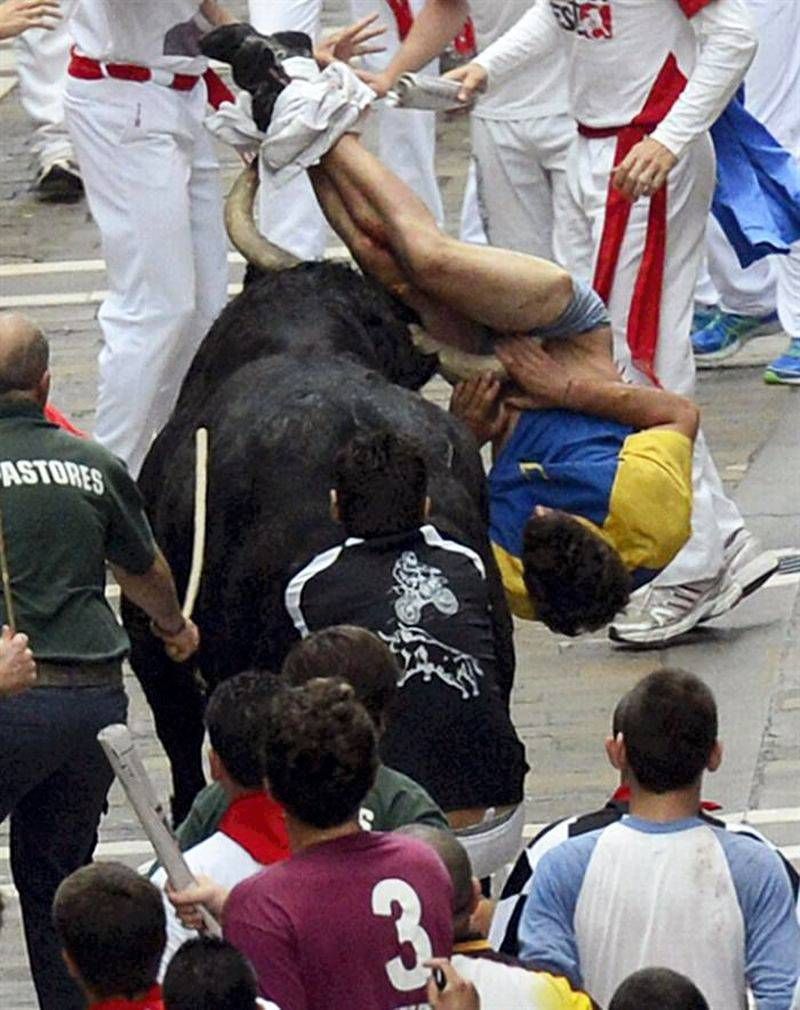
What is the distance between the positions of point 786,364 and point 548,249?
1.37 meters

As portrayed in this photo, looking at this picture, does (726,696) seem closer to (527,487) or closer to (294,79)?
(527,487)

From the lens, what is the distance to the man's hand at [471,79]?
8.73 m

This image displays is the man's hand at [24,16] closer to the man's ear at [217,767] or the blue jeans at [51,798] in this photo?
the blue jeans at [51,798]

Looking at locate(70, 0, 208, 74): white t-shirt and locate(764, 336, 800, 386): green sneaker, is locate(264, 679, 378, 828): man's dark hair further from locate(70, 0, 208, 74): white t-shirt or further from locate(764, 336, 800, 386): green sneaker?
locate(764, 336, 800, 386): green sneaker

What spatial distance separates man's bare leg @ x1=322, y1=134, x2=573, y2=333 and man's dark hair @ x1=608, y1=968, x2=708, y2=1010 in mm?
2410

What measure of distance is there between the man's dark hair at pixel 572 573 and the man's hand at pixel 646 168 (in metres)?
2.08

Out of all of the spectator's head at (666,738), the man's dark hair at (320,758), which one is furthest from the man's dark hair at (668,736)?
the man's dark hair at (320,758)

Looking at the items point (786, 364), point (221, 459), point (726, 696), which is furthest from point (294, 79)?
point (786, 364)

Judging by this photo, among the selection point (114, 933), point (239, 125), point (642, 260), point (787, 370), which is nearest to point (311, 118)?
point (239, 125)

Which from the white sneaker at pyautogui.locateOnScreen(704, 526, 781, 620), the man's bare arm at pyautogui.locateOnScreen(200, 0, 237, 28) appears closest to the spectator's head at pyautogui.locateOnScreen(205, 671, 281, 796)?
the white sneaker at pyautogui.locateOnScreen(704, 526, 781, 620)

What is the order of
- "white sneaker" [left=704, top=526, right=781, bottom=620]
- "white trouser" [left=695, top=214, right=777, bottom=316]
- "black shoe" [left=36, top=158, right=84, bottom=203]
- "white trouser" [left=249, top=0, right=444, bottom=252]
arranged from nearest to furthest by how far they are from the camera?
"white sneaker" [left=704, top=526, right=781, bottom=620], "white trouser" [left=249, top=0, right=444, bottom=252], "white trouser" [left=695, top=214, right=777, bottom=316], "black shoe" [left=36, top=158, right=84, bottom=203]

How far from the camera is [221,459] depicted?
22.1ft

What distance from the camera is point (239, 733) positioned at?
5656 mm

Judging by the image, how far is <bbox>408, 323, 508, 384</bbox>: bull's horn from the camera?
7.20 m
